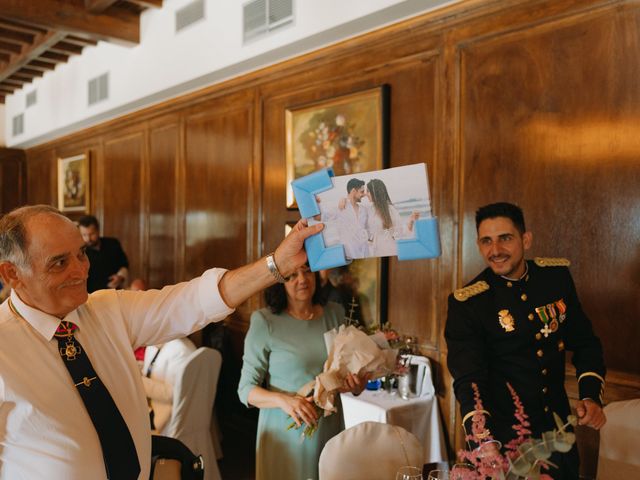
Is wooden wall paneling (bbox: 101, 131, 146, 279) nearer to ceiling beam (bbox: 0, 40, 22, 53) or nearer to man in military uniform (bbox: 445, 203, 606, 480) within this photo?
ceiling beam (bbox: 0, 40, 22, 53)

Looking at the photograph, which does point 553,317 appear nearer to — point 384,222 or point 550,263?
point 550,263

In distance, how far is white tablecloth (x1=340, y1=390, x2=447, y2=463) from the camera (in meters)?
3.22

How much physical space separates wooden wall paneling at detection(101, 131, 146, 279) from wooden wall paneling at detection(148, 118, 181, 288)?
252mm

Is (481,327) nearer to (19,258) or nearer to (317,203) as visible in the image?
(317,203)

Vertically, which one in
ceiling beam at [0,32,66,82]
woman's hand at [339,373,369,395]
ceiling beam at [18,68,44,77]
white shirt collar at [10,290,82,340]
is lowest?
woman's hand at [339,373,369,395]

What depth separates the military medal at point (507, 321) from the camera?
2229mm

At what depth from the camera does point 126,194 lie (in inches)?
289

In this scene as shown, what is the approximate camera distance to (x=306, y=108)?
4.66m

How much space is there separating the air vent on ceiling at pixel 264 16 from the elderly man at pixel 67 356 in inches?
128

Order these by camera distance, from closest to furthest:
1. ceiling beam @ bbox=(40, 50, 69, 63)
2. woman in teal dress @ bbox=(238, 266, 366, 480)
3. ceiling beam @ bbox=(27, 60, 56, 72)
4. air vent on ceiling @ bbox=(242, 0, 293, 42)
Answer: woman in teal dress @ bbox=(238, 266, 366, 480), air vent on ceiling @ bbox=(242, 0, 293, 42), ceiling beam @ bbox=(40, 50, 69, 63), ceiling beam @ bbox=(27, 60, 56, 72)

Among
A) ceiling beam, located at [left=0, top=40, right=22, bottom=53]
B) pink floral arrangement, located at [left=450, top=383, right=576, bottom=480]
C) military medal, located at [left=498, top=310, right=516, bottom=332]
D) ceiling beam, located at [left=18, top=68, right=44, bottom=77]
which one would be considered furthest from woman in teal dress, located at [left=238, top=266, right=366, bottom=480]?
ceiling beam, located at [left=18, top=68, right=44, bottom=77]

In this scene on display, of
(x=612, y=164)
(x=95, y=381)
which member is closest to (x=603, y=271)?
(x=612, y=164)

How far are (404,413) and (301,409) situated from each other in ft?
3.94

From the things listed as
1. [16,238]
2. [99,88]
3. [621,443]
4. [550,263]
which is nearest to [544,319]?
[550,263]
